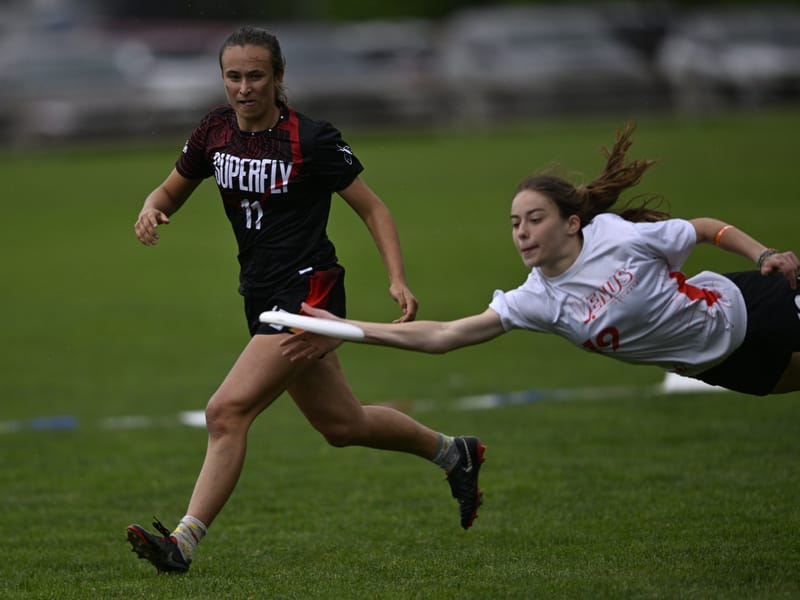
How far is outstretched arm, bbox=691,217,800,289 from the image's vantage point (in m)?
5.52

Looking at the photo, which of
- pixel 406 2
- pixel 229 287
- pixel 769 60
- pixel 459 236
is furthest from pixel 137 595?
pixel 406 2

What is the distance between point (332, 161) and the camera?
20.1 feet

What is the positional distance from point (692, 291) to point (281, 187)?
184cm

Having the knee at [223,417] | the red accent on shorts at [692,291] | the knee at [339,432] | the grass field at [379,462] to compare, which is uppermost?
the red accent on shorts at [692,291]

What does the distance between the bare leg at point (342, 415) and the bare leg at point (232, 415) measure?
257 mm

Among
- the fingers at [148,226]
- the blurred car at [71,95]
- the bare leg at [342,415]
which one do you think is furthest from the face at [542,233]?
the blurred car at [71,95]

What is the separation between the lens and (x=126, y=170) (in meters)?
28.5

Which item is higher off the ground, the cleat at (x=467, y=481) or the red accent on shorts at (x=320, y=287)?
the red accent on shorts at (x=320, y=287)

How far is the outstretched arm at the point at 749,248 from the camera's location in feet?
18.1

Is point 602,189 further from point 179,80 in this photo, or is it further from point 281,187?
point 179,80

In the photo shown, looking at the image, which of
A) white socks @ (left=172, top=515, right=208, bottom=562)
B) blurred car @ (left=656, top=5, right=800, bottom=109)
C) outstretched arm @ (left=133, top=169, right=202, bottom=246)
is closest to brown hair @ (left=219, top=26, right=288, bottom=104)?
outstretched arm @ (left=133, top=169, right=202, bottom=246)

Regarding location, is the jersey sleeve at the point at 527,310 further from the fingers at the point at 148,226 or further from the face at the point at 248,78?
the fingers at the point at 148,226

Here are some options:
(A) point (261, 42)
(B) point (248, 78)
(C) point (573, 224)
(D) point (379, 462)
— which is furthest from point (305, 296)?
(D) point (379, 462)

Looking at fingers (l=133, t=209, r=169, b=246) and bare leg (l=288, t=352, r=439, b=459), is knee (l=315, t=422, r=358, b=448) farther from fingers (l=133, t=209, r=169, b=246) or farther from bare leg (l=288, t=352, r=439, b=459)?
fingers (l=133, t=209, r=169, b=246)
